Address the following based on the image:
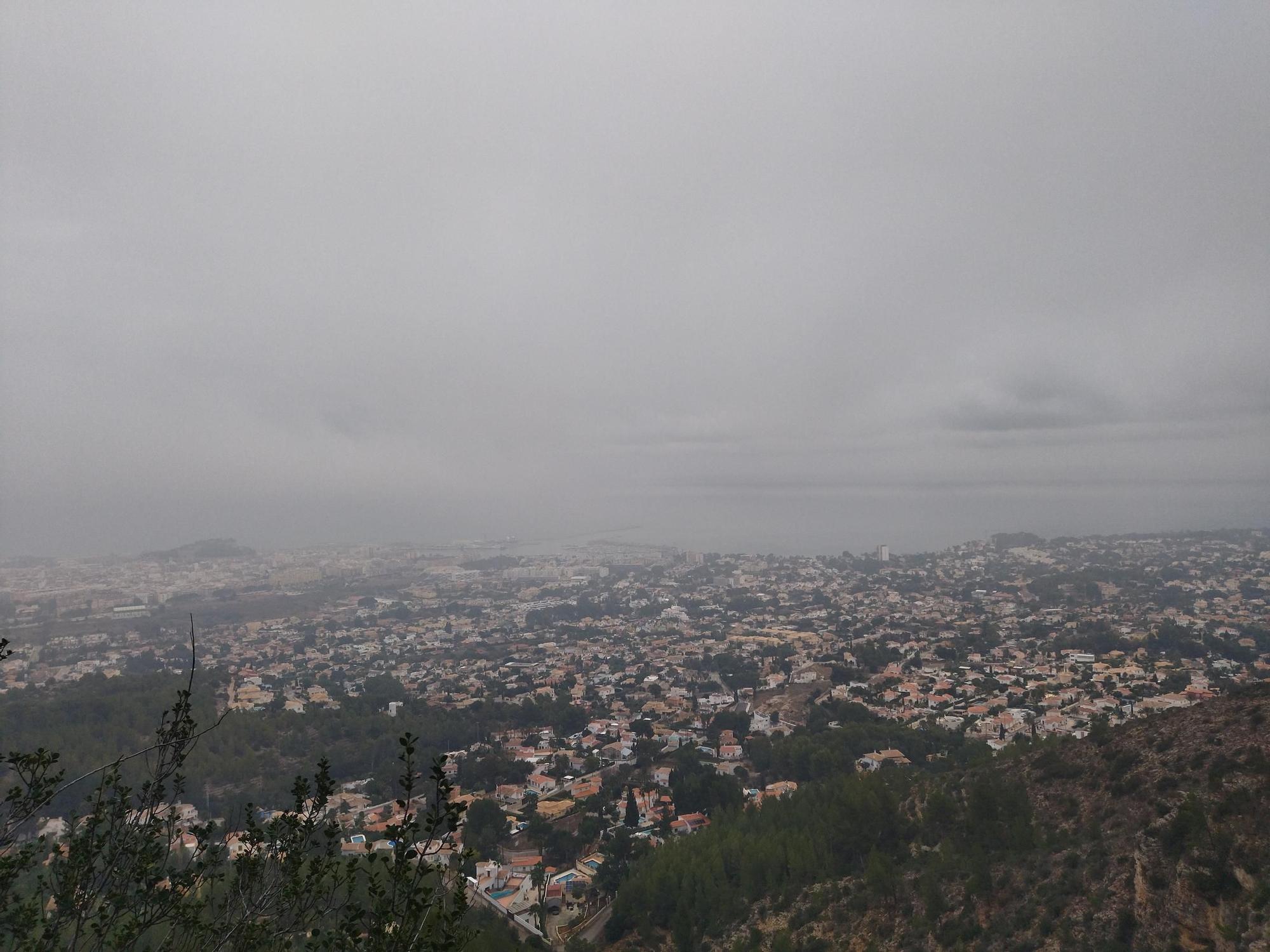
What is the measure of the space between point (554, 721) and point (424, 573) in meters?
37.7

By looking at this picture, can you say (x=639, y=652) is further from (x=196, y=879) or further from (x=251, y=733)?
(x=196, y=879)

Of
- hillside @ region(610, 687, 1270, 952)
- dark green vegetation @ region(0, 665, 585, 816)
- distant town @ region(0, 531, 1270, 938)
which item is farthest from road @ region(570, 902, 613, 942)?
dark green vegetation @ region(0, 665, 585, 816)

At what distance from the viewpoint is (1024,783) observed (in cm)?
1225

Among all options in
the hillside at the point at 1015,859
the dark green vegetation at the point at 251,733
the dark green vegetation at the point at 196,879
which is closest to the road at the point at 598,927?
the hillside at the point at 1015,859

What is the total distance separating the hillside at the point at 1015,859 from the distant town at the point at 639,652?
220 centimetres

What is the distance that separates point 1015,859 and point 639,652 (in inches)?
1233

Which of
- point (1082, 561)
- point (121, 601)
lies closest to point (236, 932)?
point (121, 601)

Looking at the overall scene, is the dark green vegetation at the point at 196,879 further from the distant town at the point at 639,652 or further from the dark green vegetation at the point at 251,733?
the dark green vegetation at the point at 251,733

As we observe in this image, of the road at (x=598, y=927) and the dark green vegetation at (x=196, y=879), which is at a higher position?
the dark green vegetation at (x=196, y=879)

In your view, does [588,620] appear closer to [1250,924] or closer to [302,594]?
[302,594]

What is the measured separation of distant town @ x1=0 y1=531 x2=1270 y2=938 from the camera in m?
19.8

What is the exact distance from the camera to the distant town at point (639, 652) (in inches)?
780

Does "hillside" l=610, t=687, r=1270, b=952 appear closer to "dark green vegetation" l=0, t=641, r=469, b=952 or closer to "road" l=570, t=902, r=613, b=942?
"road" l=570, t=902, r=613, b=942

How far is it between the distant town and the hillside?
2.20 meters
